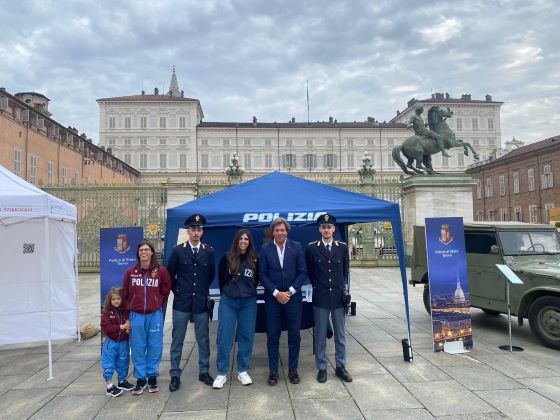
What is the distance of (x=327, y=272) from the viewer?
16.9ft

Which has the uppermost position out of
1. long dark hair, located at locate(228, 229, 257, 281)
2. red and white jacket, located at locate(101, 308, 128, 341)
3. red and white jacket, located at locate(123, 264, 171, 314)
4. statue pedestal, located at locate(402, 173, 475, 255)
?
statue pedestal, located at locate(402, 173, 475, 255)

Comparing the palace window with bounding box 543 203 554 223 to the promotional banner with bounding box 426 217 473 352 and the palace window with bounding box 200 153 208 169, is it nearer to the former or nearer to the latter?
the promotional banner with bounding box 426 217 473 352

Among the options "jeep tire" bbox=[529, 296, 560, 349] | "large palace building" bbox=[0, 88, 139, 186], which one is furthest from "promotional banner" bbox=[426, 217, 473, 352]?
"large palace building" bbox=[0, 88, 139, 186]

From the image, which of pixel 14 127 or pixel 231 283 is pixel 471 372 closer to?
pixel 231 283

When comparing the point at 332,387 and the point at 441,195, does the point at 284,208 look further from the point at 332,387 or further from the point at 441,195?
the point at 441,195

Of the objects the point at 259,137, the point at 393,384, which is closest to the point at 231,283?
the point at 393,384

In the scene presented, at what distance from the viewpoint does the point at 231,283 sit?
16.3 ft

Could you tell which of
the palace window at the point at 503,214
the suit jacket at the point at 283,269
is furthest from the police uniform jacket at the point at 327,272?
the palace window at the point at 503,214

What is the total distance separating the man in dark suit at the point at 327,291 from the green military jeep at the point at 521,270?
2660 millimetres

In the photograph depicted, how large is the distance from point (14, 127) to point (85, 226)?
13.9 m

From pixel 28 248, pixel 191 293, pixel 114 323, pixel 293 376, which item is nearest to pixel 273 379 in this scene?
pixel 293 376

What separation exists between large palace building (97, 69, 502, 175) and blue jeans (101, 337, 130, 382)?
73282 mm

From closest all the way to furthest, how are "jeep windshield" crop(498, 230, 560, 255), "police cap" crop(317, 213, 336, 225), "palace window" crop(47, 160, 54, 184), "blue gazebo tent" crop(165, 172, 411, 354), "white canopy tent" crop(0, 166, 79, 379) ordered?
"police cap" crop(317, 213, 336, 225) → "blue gazebo tent" crop(165, 172, 411, 354) → "white canopy tent" crop(0, 166, 79, 379) → "jeep windshield" crop(498, 230, 560, 255) → "palace window" crop(47, 160, 54, 184)

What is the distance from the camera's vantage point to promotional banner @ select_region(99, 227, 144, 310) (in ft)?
20.3
